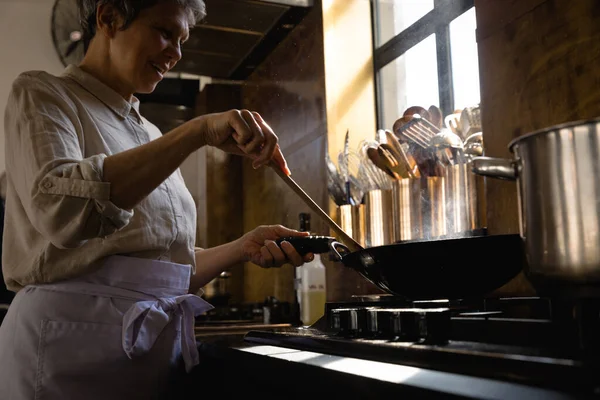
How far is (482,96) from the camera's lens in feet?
4.57

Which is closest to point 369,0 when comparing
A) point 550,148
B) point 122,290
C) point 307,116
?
point 307,116

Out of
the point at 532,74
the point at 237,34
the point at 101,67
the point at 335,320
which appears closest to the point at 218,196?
the point at 237,34

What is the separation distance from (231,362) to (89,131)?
555mm

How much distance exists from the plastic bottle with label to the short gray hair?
90cm

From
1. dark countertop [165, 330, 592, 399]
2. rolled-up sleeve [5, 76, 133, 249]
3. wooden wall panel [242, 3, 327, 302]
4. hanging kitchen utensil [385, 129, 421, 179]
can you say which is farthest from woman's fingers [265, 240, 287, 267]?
wooden wall panel [242, 3, 327, 302]

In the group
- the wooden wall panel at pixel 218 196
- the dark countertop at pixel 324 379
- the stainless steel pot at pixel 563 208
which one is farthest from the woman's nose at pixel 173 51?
the wooden wall panel at pixel 218 196

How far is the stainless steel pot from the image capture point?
65 centimetres

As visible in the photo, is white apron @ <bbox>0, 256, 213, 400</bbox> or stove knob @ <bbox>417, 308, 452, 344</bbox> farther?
white apron @ <bbox>0, 256, 213, 400</bbox>

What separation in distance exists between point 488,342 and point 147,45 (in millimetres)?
949

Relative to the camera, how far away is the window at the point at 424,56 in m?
1.93

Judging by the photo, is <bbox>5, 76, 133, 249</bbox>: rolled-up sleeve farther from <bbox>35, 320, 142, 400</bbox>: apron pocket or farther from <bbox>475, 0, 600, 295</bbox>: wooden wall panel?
<bbox>475, 0, 600, 295</bbox>: wooden wall panel

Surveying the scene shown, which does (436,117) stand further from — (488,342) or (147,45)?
(488,342)

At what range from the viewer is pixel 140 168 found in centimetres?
100

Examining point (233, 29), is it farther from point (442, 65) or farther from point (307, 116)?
point (442, 65)
